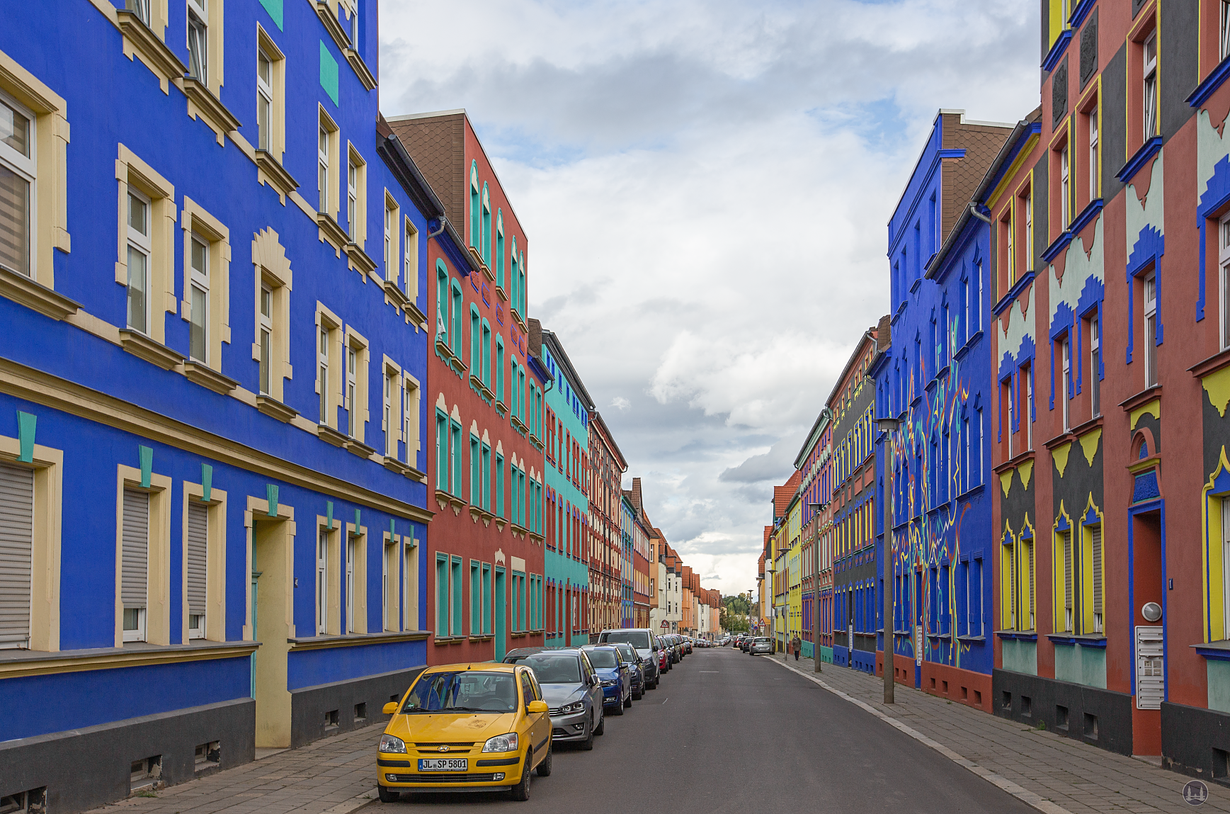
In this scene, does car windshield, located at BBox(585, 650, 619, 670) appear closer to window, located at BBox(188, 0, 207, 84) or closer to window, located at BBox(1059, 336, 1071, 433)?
window, located at BBox(1059, 336, 1071, 433)

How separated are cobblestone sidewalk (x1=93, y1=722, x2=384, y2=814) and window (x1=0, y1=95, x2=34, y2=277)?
203 inches

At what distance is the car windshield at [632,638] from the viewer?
143 feet

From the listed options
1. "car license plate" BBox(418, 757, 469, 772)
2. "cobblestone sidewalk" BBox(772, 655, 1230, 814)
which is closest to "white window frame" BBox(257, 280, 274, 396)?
"car license plate" BBox(418, 757, 469, 772)

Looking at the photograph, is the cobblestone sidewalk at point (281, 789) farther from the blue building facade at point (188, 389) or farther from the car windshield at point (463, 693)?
the car windshield at point (463, 693)

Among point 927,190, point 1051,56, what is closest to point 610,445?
point 927,190

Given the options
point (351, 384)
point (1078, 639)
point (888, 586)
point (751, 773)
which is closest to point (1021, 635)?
point (1078, 639)

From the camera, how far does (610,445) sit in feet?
273

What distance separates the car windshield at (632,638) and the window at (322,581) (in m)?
22.8

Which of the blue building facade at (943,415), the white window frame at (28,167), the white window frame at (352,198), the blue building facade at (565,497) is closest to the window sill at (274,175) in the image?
the white window frame at (352,198)

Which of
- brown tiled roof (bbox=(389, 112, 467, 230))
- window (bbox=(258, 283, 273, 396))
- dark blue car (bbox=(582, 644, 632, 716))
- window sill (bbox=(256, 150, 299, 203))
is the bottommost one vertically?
dark blue car (bbox=(582, 644, 632, 716))

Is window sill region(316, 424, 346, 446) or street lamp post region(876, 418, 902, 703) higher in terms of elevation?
window sill region(316, 424, 346, 446)

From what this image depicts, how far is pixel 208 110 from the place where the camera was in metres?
15.8

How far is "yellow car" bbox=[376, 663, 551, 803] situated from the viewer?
13.0m

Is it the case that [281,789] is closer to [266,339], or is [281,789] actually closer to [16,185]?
[16,185]
